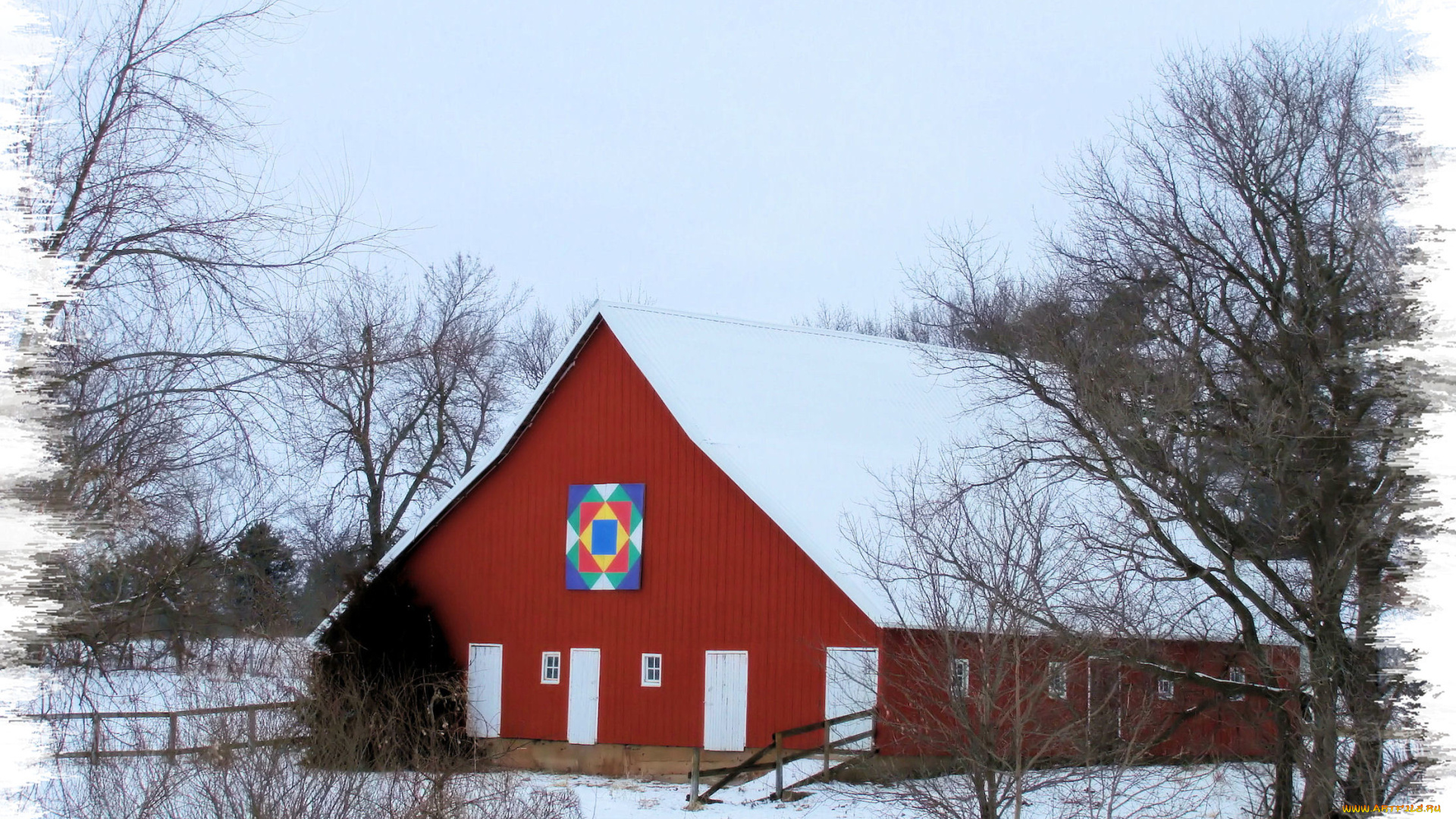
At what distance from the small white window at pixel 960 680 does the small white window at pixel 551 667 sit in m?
13.3

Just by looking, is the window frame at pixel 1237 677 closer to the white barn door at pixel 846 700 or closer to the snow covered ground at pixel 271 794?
the snow covered ground at pixel 271 794

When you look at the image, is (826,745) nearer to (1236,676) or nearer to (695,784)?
(695,784)

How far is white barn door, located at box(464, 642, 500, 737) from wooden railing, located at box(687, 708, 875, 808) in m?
5.82

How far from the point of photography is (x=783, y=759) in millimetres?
19250

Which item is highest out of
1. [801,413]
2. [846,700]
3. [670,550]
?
[801,413]

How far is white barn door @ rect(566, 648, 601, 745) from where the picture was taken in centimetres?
2330

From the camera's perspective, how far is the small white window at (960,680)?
10773mm

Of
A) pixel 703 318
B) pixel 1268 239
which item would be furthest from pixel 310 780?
pixel 703 318

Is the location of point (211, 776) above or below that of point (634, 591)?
→ below

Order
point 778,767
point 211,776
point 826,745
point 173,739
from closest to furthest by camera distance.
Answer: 1. point 173,739
2. point 211,776
3. point 778,767
4. point 826,745

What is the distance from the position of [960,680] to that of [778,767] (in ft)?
26.4

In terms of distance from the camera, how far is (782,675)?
21.1m

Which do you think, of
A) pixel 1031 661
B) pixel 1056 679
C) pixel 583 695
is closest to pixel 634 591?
pixel 583 695

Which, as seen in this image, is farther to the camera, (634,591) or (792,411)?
(792,411)
